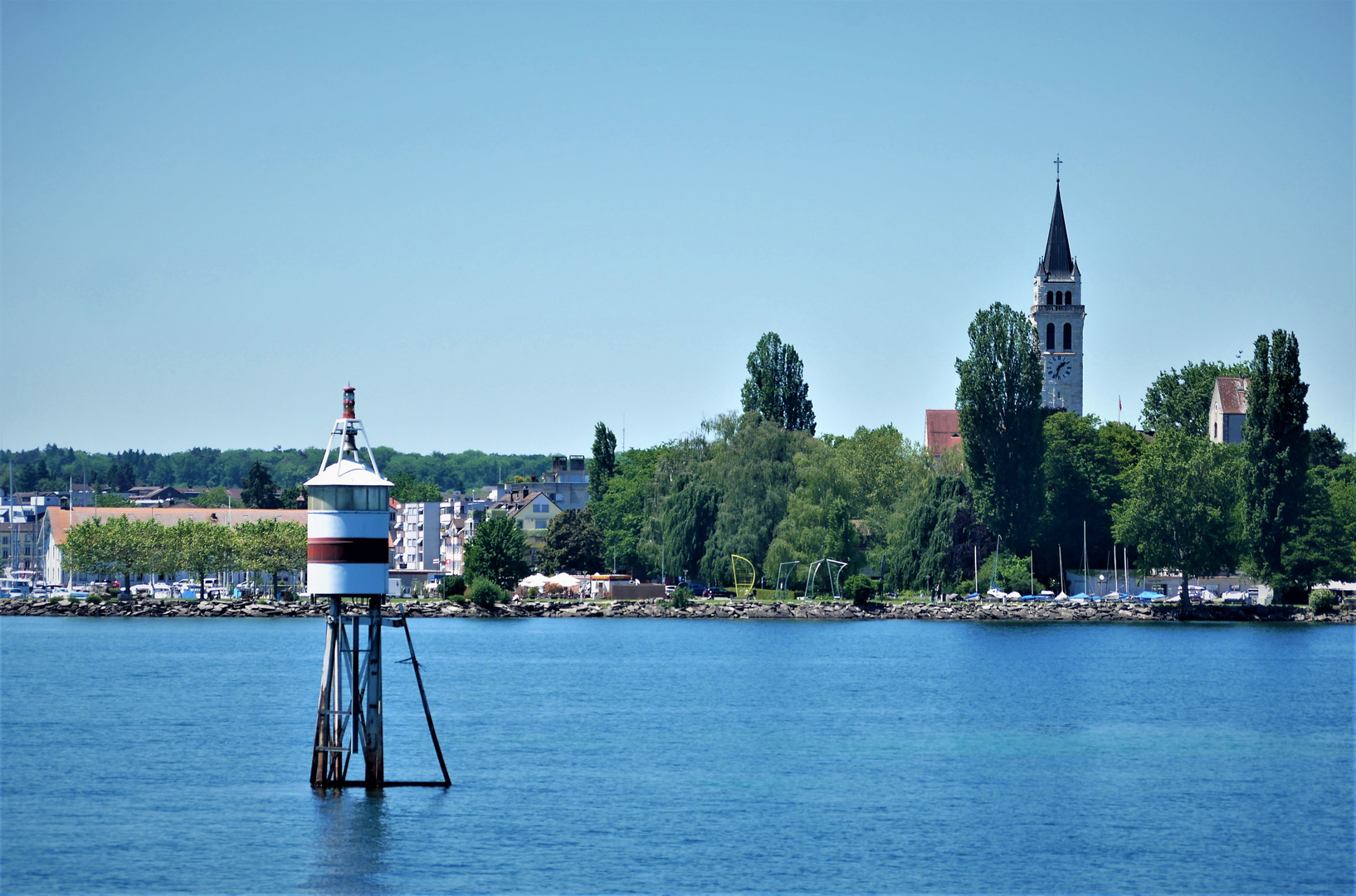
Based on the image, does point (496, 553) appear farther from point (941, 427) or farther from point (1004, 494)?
point (941, 427)

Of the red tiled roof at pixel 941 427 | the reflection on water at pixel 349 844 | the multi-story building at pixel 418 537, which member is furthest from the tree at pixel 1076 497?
the multi-story building at pixel 418 537

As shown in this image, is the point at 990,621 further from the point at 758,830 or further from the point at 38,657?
the point at 758,830

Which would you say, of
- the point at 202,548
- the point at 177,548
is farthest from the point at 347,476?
the point at 177,548

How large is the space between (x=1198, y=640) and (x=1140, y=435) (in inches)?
1223

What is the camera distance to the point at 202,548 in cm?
11281

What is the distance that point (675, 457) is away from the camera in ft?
349

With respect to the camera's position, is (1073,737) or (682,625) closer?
(1073,737)

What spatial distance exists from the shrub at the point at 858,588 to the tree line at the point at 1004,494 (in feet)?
4.96

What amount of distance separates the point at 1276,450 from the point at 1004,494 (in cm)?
1559

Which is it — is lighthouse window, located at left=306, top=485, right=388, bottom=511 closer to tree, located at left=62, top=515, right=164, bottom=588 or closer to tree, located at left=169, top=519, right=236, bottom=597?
tree, located at left=169, top=519, right=236, bottom=597

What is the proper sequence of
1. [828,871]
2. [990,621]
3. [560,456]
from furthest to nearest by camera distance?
1. [560,456]
2. [990,621]
3. [828,871]

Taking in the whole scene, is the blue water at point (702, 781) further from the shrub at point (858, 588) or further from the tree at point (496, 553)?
the tree at point (496, 553)

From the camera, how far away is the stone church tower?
13662cm

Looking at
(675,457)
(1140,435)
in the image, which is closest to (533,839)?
(675,457)
